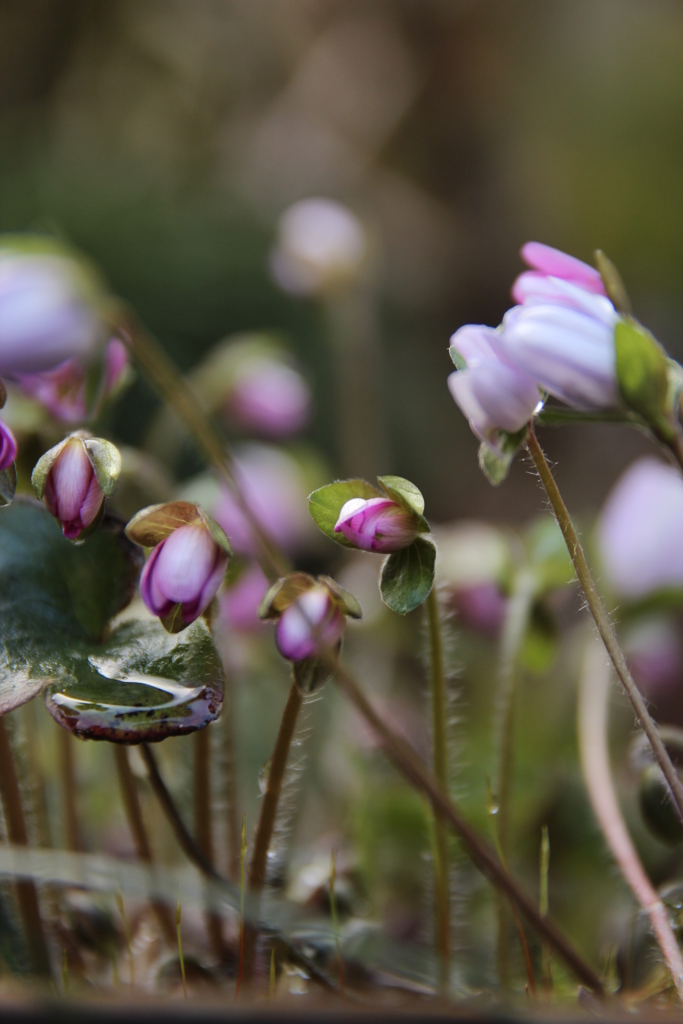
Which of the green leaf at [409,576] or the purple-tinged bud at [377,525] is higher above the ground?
the purple-tinged bud at [377,525]

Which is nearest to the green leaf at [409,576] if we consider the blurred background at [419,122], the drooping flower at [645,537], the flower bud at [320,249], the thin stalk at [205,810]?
the thin stalk at [205,810]

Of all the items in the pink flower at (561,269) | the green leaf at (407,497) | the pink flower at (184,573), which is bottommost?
the pink flower at (184,573)

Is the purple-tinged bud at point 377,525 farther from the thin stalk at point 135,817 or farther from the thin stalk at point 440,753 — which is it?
the thin stalk at point 135,817

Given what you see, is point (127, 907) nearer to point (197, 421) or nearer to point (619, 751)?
point (197, 421)

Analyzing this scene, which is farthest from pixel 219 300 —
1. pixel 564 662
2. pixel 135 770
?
pixel 135 770

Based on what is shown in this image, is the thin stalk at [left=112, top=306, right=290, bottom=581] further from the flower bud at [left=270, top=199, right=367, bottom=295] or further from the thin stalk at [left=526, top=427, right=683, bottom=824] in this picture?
the flower bud at [left=270, top=199, right=367, bottom=295]

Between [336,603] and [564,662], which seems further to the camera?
[564,662]

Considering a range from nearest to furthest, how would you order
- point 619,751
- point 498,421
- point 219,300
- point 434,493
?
1. point 498,421
2. point 619,751
3. point 219,300
4. point 434,493
